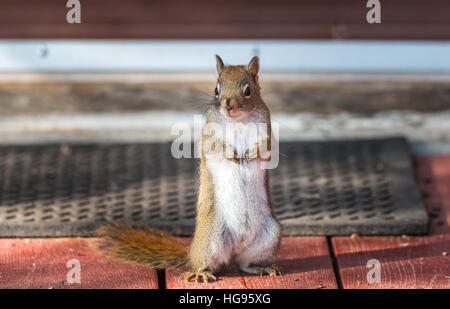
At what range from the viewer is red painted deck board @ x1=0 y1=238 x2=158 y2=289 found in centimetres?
284

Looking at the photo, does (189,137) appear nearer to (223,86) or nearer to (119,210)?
(119,210)

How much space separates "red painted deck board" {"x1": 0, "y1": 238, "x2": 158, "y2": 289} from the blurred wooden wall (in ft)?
4.29

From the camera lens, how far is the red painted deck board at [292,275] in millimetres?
2820

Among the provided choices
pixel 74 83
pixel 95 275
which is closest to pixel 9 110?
pixel 74 83

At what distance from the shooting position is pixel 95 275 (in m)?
2.90

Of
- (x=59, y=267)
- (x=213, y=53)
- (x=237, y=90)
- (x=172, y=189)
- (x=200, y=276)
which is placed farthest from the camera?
(x=213, y=53)

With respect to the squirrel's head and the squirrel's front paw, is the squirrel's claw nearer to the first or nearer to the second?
the squirrel's front paw

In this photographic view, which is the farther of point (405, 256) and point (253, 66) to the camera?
point (405, 256)

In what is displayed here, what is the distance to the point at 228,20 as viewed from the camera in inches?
Answer: 162

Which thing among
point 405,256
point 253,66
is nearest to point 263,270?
point 405,256

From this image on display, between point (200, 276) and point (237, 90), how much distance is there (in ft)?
2.12

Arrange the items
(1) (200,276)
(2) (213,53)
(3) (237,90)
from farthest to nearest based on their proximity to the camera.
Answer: (2) (213,53), (1) (200,276), (3) (237,90)

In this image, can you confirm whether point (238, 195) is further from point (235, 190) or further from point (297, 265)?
point (297, 265)

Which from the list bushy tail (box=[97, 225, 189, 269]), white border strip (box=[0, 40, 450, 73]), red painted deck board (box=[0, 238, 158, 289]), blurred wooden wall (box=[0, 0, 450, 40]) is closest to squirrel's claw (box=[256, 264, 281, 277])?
bushy tail (box=[97, 225, 189, 269])
